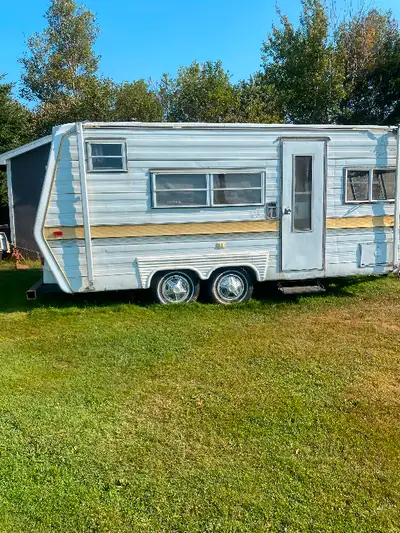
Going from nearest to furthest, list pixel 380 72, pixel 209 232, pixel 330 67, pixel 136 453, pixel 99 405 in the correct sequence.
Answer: pixel 136 453, pixel 99 405, pixel 209 232, pixel 330 67, pixel 380 72

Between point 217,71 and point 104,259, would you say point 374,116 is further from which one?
point 104,259

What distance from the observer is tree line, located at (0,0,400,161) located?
53.5 ft

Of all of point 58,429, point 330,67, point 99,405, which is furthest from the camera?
point 330,67

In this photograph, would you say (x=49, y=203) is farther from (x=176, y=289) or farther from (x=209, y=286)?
(x=209, y=286)

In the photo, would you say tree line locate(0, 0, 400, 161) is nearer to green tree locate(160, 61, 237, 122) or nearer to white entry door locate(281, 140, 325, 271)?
green tree locate(160, 61, 237, 122)

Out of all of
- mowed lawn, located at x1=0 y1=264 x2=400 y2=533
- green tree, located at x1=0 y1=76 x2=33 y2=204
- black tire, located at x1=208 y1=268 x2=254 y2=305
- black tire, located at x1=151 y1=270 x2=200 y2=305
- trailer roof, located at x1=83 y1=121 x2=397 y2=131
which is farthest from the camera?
green tree, located at x1=0 y1=76 x2=33 y2=204

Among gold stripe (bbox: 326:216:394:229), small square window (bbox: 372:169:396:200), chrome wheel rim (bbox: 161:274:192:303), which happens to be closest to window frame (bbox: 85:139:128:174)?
chrome wheel rim (bbox: 161:274:192:303)

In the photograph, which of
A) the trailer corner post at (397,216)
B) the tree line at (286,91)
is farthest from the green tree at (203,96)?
the trailer corner post at (397,216)

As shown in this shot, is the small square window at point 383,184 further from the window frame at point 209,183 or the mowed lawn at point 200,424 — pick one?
the mowed lawn at point 200,424

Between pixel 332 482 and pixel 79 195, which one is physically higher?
pixel 79 195

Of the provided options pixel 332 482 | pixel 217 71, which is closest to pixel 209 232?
pixel 332 482

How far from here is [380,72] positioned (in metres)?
18.9

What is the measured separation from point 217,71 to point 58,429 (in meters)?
18.4

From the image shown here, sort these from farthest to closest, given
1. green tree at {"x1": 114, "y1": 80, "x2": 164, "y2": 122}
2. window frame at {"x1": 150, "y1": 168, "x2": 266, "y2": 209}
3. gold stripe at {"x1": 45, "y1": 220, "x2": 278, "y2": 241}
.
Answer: green tree at {"x1": 114, "y1": 80, "x2": 164, "y2": 122}, window frame at {"x1": 150, "y1": 168, "x2": 266, "y2": 209}, gold stripe at {"x1": 45, "y1": 220, "x2": 278, "y2": 241}
